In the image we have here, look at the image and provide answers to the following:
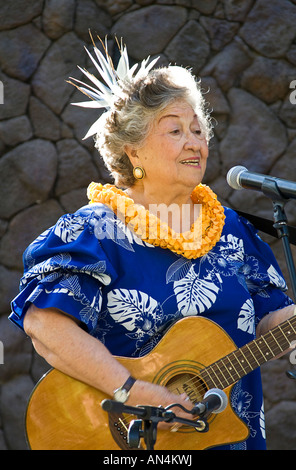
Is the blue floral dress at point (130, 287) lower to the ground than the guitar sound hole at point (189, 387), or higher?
higher

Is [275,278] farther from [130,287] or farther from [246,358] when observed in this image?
[130,287]

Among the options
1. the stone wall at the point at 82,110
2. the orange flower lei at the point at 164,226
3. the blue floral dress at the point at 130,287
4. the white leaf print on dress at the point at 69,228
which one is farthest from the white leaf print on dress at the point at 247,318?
the stone wall at the point at 82,110

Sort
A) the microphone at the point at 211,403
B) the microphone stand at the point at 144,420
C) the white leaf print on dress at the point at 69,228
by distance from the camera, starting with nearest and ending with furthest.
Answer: the microphone stand at the point at 144,420, the microphone at the point at 211,403, the white leaf print on dress at the point at 69,228

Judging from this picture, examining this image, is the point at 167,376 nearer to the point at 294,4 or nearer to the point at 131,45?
the point at 131,45

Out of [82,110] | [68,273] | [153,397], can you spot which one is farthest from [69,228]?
[82,110]

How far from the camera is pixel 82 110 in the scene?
12.5ft

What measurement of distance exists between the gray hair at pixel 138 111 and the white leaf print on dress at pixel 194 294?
496 millimetres

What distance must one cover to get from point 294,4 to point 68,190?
5.70 feet

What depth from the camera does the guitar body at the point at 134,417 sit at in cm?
195

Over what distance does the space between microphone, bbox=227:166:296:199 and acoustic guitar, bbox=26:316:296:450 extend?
442mm

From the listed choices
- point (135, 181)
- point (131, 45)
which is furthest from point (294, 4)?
point (135, 181)

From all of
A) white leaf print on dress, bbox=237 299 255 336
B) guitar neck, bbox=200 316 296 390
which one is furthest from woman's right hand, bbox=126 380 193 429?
white leaf print on dress, bbox=237 299 255 336

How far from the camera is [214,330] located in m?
2.11

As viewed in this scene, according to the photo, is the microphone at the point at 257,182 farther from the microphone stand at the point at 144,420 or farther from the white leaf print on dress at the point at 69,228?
the microphone stand at the point at 144,420
